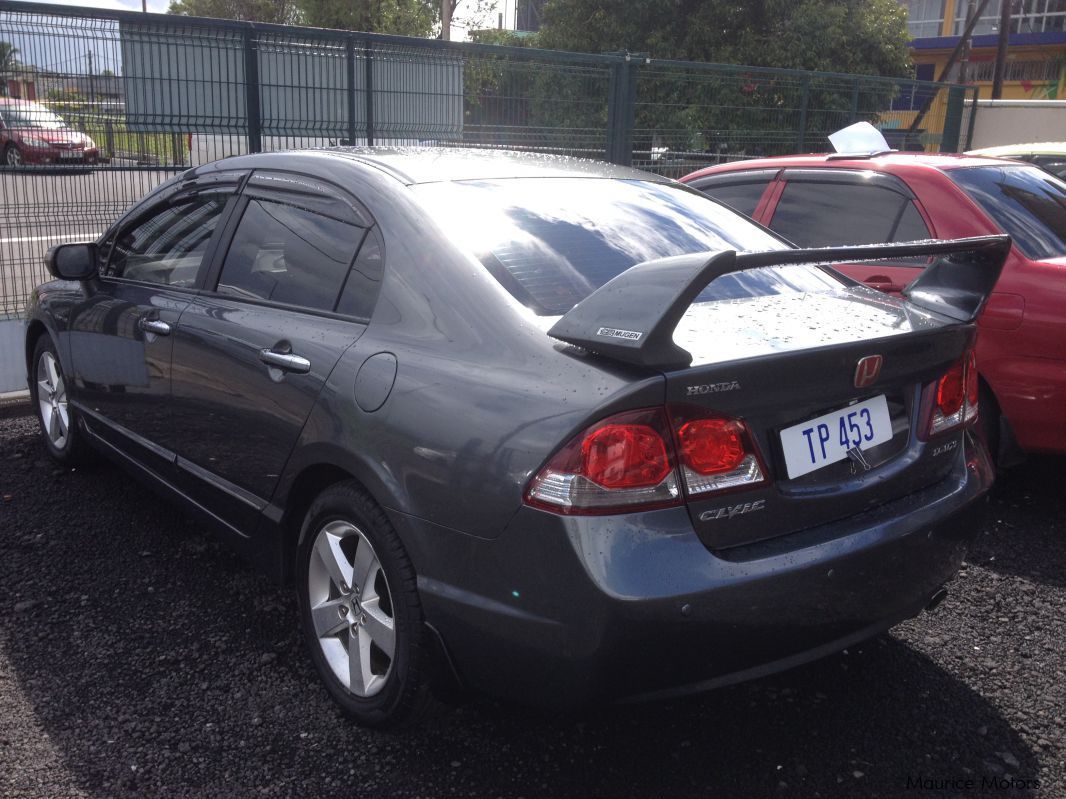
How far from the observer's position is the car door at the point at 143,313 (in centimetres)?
370

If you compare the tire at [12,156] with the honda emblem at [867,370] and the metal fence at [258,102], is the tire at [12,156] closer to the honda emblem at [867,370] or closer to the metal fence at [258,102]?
the metal fence at [258,102]

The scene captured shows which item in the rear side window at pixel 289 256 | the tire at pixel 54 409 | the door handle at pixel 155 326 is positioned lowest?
the tire at pixel 54 409

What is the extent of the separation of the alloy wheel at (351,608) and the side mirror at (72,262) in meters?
2.06

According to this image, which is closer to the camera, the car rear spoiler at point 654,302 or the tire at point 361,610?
the car rear spoiler at point 654,302

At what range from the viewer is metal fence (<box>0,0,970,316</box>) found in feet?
20.5

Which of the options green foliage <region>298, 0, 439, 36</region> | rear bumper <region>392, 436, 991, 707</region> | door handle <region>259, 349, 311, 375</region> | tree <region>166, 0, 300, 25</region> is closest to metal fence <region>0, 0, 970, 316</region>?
door handle <region>259, 349, 311, 375</region>

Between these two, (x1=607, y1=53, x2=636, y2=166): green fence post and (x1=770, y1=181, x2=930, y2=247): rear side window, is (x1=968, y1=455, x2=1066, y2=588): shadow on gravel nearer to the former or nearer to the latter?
(x1=770, y1=181, x2=930, y2=247): rear side window

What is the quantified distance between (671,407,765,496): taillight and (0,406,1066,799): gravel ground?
575 millimetres

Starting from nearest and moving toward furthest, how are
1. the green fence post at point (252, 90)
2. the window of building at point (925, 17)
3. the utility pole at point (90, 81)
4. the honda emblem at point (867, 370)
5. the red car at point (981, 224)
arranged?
1. the honda emblem at point (867, 370)
2. the red car at point (981, 224)
3. the utility pole at point (90, 81)
4. the green fence post at point (252, 90)
5. the window of building at point (925, 17)

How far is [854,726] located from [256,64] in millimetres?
6003

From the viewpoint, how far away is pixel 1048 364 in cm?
416

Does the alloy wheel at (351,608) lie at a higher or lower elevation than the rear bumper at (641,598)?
lower

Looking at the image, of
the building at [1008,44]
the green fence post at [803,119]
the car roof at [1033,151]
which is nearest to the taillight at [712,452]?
the car roof at [1033,151]

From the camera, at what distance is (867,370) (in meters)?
2.51
